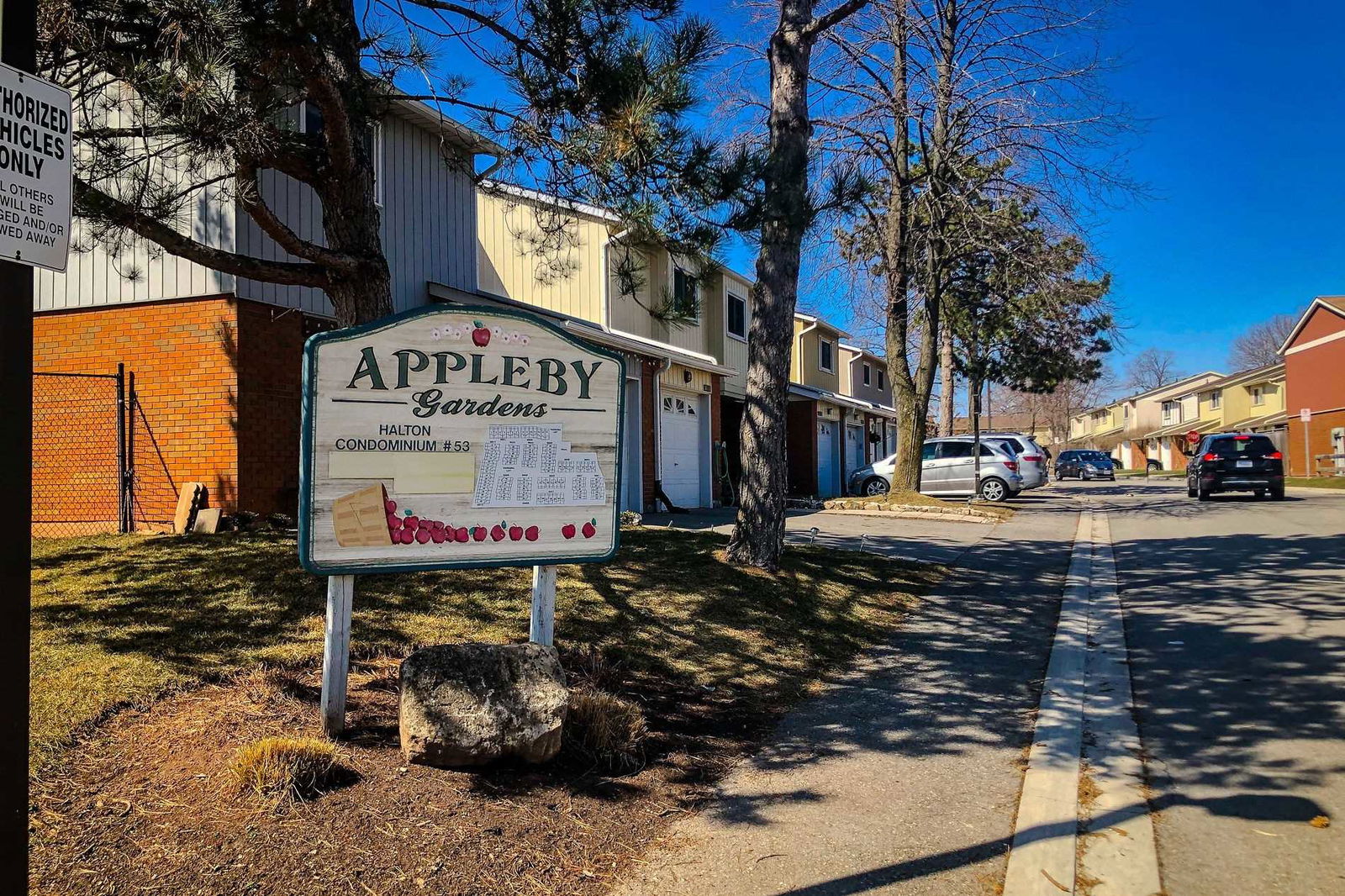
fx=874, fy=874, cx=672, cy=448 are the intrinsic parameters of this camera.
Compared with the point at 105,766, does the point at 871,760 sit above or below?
below

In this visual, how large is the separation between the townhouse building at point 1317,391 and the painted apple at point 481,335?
42102 millimetres

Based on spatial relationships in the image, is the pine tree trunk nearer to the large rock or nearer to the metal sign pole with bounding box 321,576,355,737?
the large rock

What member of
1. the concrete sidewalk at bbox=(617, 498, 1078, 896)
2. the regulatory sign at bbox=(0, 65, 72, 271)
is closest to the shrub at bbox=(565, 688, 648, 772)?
the concrete sidewalk at bbox=(617, 498, 1078, 896)

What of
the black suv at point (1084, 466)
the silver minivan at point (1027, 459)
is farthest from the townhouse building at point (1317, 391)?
the silver minivan at point (1027, 459)

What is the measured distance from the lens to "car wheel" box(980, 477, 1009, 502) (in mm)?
23409

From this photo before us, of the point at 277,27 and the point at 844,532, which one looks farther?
the point at 844,532

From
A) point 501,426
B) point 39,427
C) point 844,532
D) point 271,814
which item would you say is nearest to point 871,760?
point 501,426

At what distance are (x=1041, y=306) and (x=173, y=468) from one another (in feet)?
63.2

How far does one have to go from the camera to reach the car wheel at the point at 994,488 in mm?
23409

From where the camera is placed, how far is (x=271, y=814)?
3.31 m

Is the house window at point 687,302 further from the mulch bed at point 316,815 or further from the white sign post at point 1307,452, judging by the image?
the white sign post at point 1307,452

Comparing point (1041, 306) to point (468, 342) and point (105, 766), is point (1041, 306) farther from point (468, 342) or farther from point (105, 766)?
point (105, 766)

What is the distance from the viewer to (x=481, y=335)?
4.42 metres

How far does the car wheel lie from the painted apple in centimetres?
2116
